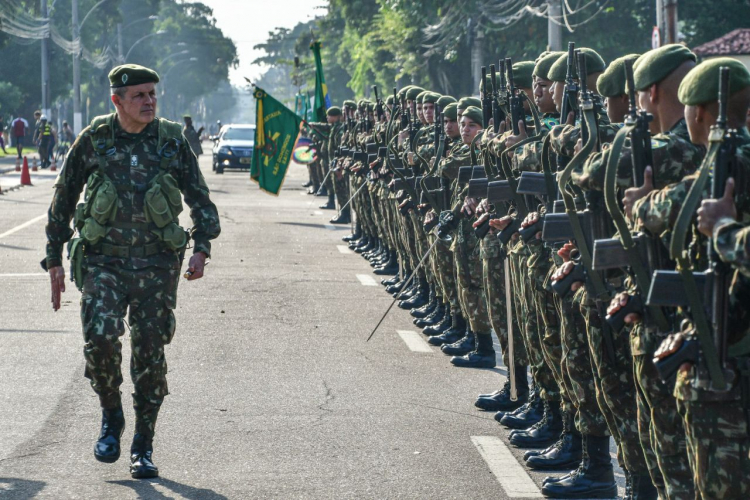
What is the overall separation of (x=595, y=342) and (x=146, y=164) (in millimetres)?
2335

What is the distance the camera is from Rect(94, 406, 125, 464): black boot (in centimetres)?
636

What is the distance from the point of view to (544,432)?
23.1ft

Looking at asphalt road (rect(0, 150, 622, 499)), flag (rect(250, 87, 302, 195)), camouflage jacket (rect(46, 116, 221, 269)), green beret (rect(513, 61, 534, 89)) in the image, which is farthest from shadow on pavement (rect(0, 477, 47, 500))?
flag (rect(250, 87, 302, 195))

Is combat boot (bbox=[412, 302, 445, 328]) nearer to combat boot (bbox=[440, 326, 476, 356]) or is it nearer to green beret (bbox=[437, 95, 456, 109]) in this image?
combat boot (bbox=[440, 326, 476, 356])

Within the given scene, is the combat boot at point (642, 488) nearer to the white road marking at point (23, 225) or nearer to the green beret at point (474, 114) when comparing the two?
the green beret at point (474, 114)

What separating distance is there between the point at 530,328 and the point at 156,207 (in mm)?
2025

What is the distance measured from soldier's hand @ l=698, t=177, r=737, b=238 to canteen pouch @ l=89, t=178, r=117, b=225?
128 inches

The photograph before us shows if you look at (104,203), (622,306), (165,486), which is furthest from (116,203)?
(622,306)

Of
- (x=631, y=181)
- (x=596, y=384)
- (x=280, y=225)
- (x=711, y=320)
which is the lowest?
(x=280, y=225)

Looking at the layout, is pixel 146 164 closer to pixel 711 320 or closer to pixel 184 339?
pixel 711 320

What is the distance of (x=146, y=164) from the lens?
645 centimetres

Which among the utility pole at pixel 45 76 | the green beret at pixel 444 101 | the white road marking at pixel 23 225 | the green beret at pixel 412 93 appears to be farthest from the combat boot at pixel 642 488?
the utility pole at pixel 45 76

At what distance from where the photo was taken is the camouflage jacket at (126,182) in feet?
21.0

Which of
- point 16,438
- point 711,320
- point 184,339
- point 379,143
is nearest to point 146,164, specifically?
point 16,438
